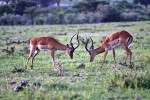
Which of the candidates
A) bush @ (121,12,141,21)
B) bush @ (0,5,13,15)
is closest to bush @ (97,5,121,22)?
bush @ (121,12,141,21)

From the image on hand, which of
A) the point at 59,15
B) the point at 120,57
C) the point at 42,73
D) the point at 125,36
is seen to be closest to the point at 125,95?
the point at 42,73

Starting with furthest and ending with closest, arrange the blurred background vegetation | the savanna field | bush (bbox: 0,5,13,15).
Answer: bush (bbox: 0,5,13,15)
the blurred background vegetation
the savanna field

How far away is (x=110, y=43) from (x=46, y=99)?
252 inches

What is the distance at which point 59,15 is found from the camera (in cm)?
5416

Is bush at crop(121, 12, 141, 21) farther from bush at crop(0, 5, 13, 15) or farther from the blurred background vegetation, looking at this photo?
bush at crop(0, 5, 13, 15)

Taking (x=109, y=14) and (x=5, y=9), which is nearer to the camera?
(x=109, y=14)

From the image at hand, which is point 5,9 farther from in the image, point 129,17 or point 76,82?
point 76,82

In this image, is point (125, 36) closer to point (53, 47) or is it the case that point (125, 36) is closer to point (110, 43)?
point (110, 43)

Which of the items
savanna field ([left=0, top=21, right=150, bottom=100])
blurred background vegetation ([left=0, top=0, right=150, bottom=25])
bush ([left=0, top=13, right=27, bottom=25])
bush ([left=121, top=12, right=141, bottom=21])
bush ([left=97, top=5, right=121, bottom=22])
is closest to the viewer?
savanna field ([left=0, top=21, right=150, bottom=100])

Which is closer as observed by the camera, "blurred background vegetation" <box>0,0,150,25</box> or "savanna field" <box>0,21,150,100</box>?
"savanna field" <box>0,21,150,100</box>

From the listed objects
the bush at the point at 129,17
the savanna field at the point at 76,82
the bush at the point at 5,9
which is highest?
the bush at the point at 5,9

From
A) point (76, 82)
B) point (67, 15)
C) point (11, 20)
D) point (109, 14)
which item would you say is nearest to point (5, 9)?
point (11, 20)

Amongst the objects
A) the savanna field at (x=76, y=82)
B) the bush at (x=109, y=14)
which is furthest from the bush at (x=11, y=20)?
the savanna field at (x=76, y=82)

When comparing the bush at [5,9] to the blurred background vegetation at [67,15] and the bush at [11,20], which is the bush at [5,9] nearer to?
the blurred background vegetation at [67,15]
